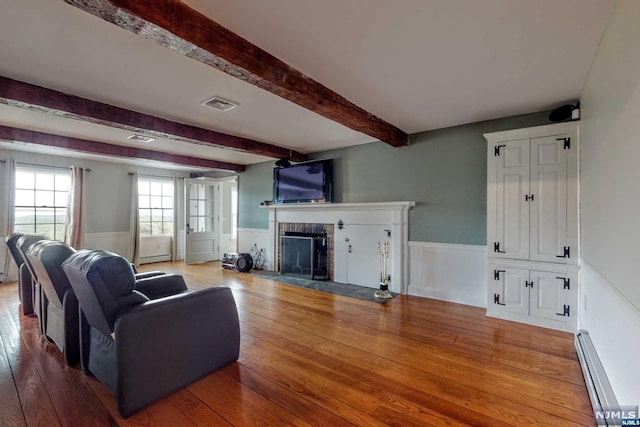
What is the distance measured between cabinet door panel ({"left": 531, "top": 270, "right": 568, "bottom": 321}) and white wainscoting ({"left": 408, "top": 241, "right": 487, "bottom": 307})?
598 mm

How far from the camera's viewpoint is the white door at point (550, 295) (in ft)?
9.89

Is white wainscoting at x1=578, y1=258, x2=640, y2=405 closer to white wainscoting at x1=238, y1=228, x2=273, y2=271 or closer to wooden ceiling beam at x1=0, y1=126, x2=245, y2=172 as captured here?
white wainscoting at x1=238, y1=228, x2=273, y2=271

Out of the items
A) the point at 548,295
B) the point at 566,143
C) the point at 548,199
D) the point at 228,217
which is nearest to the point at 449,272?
the point at 548,295

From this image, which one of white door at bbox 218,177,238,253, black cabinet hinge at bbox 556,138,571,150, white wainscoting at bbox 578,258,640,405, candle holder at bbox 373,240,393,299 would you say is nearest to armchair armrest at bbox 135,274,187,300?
candle holder at bbox 373,240,393,299

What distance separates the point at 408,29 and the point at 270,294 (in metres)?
3.64

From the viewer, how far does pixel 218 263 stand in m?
7.05

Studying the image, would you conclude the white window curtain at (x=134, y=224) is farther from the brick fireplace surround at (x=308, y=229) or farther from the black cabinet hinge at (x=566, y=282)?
the black cabinet hinge at (x=566, y=282)

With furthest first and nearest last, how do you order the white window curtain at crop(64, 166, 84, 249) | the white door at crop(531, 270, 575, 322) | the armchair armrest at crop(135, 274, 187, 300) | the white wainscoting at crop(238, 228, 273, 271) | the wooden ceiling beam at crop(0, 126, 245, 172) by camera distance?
1. the white wainscoting at crop(238, 228, 273, 271)
2. the white window curtain at crop(64, 166, 84, 249)
3. the wooden ceiling beam at crop(0, 126, 245, 172)
4. the white door at crop(531, 270, 575, 322)
5. the armchair armrest at crop(135, 274, 187, 300)

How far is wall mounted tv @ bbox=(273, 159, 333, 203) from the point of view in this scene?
17.0 feet

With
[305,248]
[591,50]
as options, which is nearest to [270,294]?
[305,248]

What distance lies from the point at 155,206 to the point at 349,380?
6813mm

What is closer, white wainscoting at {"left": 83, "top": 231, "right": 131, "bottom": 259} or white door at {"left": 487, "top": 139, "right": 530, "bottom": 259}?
white door at {"left": 487, "top": 139, "right": 530, "bottom": 259}

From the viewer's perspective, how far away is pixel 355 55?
86.9 inches

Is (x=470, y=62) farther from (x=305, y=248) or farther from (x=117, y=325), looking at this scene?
(x=305, y=248)
